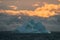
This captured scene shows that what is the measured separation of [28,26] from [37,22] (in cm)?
507

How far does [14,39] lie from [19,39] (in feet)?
2.63

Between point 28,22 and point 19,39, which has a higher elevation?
point 19,39

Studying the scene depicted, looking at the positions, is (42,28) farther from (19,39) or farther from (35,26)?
(19,39)

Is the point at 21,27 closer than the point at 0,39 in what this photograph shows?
No

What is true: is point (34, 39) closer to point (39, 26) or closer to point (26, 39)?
point (26, 39)

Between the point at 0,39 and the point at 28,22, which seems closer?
the point at 0,39

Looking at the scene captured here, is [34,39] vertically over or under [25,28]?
over

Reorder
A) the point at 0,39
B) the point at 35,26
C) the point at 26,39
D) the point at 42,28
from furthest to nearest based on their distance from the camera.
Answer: the point at 35,26 < the point at 42,28 < the point at 26,39 < the point at 0,39

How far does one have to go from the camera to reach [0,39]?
125 feet

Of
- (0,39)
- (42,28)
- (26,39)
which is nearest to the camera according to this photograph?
(0,39)

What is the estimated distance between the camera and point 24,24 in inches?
2813

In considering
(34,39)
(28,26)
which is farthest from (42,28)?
(34,39)

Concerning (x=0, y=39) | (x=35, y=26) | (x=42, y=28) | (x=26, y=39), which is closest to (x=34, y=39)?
(x=26, y=39)

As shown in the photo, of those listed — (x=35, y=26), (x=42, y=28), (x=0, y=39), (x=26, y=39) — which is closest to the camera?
(x=0, y=39)
